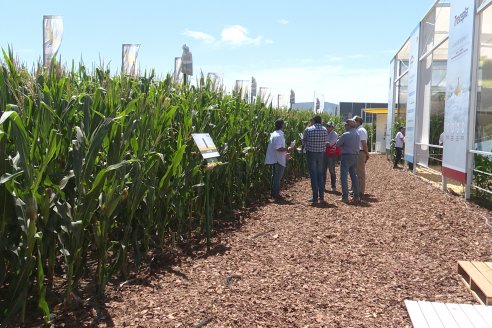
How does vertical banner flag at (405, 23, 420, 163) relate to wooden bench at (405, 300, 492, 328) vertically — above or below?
above

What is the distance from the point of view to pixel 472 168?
29.2ft

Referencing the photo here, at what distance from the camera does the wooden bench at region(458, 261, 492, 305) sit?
3693 millimetres

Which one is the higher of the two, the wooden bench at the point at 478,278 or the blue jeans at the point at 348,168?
the blue jeans at the point at 348,168

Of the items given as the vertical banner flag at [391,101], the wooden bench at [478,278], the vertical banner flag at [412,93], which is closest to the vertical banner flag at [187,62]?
the wooden bench at [478,278]

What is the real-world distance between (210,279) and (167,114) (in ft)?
5.52

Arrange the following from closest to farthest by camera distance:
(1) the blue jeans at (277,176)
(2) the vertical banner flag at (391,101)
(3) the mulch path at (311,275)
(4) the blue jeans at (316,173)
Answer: (3) the mulch path at (311,275) < (4) the blue jeans at (316,173) < (1) the blue jeans at (277,176) < (2) the vertical banner flag at (391,101)

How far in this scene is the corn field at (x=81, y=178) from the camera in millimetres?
2941

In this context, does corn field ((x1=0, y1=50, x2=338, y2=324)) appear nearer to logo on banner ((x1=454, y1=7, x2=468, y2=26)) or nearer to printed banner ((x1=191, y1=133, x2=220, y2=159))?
printed banner ((x1=191, y1=133, x2=220, y2=159))

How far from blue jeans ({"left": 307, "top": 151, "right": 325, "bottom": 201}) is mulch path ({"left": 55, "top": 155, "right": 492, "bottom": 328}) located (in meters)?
1.31

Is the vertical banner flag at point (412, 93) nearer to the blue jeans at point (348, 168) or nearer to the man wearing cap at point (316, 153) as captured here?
the blue jeans at point (348, 168)

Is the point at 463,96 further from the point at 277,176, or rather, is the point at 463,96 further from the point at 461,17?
the point at 277,176

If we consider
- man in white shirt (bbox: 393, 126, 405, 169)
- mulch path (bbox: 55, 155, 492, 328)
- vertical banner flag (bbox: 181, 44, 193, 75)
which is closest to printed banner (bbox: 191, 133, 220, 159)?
mulch path (bbox: 55, 155, 492, 328)

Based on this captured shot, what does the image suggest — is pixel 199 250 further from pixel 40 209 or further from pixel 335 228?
pixel 40 209

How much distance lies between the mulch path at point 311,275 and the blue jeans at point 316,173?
1.31 meters
